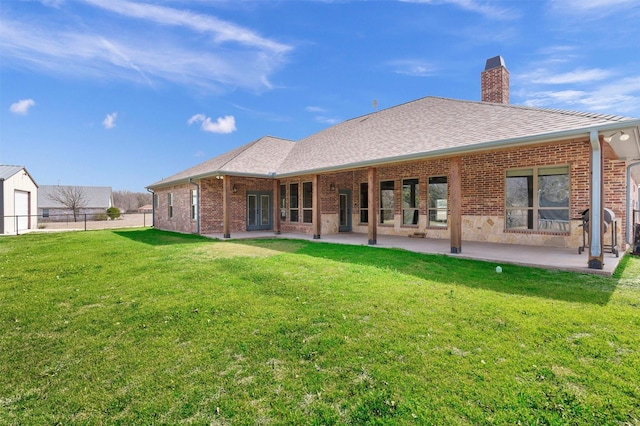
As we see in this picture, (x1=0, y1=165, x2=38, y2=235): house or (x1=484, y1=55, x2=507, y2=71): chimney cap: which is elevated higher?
(x1=484, y1=55, x2=507, y2=71): chimney cap

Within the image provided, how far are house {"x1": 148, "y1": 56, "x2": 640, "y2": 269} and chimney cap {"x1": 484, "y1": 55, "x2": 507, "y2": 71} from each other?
47 mm

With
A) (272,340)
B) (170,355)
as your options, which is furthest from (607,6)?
(170,355)

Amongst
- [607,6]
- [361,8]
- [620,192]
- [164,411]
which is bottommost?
[164,411]

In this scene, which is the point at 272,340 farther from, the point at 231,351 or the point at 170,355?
the point at 170,355

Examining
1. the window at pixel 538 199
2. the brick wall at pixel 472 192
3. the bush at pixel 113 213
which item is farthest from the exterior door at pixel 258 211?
the bush at pixel 113 213

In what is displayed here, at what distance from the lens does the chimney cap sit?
12.4 m

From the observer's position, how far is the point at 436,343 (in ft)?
10.5

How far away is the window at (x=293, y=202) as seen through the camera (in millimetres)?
15023

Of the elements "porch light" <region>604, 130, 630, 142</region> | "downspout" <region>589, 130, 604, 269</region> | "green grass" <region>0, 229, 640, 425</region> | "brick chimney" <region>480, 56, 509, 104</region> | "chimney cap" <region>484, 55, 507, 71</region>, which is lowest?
"green grass" <region>0, 229, 640, 425</region>

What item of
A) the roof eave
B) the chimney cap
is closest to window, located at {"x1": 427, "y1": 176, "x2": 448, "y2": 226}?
the roof eave

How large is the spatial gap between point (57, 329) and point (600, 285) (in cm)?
815

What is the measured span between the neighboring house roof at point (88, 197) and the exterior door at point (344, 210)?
1963 inches

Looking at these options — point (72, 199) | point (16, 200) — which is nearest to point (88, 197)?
point (72, 199)

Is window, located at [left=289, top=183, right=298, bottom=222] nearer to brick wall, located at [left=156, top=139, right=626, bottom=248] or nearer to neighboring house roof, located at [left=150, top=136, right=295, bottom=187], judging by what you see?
brick wall, located at [left=156, top=139, right=626, bottom=248]
